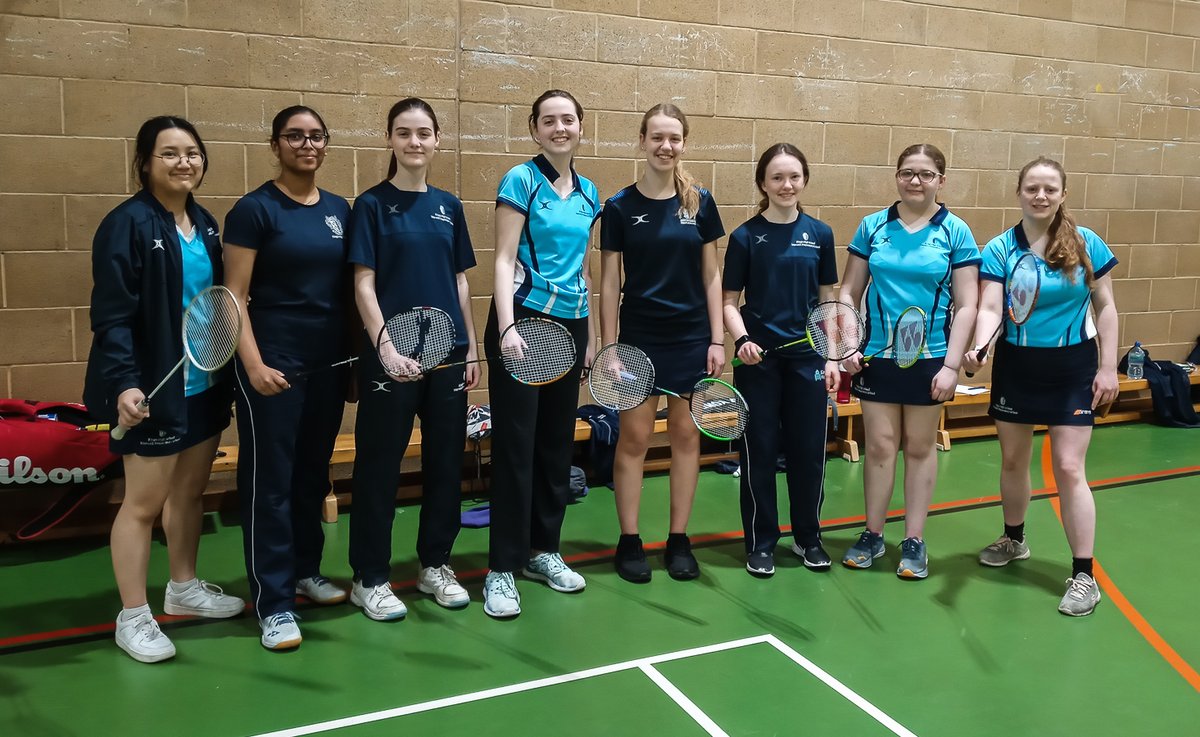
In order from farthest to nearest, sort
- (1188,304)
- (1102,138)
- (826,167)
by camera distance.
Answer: (1188,304), (1102,138), (826,167)

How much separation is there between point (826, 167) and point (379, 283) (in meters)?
4.35

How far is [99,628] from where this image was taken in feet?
12.8

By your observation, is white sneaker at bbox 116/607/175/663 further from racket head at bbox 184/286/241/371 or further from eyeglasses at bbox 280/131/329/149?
eyeglasses at bbox 280/131/329/149

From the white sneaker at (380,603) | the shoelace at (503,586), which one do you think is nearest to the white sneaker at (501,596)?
the shoelace at (503,586)

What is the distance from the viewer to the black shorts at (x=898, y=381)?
4.30m

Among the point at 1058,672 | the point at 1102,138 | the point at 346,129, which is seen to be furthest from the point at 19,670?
the point at 1102,138

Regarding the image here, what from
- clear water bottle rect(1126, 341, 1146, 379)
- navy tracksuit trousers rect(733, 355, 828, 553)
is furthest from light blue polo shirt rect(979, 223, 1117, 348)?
clear water bottle rect(1126, 341, 1146, 379)

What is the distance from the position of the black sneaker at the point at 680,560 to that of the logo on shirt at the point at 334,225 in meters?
2.01

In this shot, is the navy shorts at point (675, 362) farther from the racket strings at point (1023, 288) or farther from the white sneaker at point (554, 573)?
the racket strings at point (1023, 288)

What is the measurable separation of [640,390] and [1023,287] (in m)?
1.65

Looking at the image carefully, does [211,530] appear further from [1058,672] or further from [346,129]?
[1058,672]

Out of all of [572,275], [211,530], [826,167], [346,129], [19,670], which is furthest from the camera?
[826,167]

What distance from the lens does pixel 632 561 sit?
14.7 feet

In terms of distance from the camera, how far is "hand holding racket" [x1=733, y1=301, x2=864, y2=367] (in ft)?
13.6
